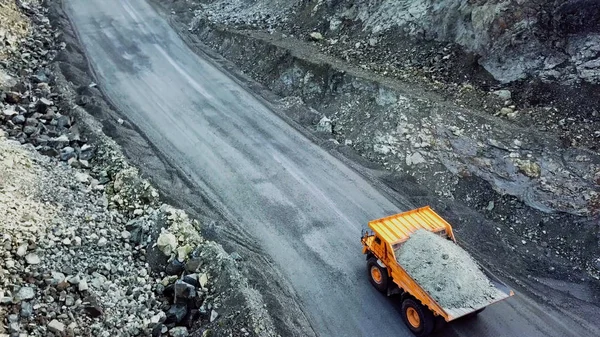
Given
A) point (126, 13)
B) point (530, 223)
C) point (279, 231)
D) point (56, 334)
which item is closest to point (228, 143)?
point (279, 231)

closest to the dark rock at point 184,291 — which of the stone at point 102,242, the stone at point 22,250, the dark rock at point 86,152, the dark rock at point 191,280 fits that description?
the dark rock at point 191,280

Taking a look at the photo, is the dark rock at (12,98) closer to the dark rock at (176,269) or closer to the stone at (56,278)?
the stone at (56,278)

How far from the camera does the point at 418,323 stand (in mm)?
9453

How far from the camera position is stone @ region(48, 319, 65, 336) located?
8109 millimetres

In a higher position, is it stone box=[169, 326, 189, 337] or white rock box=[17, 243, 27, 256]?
white rock box=[17, 243, 27, 256]

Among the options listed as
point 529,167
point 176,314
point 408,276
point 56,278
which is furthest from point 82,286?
point 529,167

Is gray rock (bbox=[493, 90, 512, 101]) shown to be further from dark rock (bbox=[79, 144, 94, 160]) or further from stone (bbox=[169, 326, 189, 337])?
dark rock (bbox=[79, 144, 94, 160])

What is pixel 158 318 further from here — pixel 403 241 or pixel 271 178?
pixel 271 178

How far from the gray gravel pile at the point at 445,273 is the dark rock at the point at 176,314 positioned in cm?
456

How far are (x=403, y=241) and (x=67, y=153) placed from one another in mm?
9564

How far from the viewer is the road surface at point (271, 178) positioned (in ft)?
32.8

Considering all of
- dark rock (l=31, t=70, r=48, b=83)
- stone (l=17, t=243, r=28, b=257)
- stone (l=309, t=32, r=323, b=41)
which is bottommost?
stone (l=17, t=243, r=28, b=257)

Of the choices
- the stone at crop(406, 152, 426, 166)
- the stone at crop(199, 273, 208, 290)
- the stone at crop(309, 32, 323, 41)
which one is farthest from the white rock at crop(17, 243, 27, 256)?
the stone at crop(309, 32, 323, 41)

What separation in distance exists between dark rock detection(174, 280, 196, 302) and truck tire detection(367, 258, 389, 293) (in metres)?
3.92
